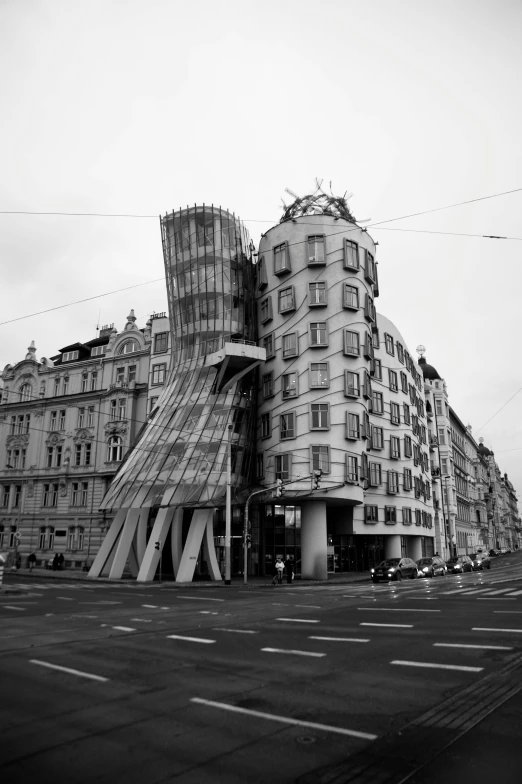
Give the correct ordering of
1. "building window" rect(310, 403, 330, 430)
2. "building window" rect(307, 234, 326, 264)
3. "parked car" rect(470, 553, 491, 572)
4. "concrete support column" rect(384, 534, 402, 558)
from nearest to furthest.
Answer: "building window" rect(310, 403, 330, 430) < "building window" rect(307, 234, 326, 264) < "concrete support column" rect(384, 534, 402, 558) < "parked car" rect(470, 553, 491, 572)

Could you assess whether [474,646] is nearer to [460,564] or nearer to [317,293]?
[317,293]

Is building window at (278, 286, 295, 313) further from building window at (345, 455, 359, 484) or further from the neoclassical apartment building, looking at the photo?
building window at (345, 455, 359, 484)

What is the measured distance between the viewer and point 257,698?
8.12m

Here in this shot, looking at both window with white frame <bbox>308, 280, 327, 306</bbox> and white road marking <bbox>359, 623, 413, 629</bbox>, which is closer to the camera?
white road marking <bbox>359, 623, 413, 629</bbox>

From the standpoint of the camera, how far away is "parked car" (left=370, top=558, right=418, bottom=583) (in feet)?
126

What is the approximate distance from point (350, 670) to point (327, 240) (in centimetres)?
4124

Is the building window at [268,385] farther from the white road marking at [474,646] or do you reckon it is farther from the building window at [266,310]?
the white road marking at [474,646]

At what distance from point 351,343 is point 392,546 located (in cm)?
2047

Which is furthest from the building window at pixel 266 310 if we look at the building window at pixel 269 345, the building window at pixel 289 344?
the building window at pixel 289 344

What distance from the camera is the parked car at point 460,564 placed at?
5022 cm

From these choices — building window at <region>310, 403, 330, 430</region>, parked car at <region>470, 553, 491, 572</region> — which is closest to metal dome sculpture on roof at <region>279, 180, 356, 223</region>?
building window at <region>310, 403, 330, 430</region>

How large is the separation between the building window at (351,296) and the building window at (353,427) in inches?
336

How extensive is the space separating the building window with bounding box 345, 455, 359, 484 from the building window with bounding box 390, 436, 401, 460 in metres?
10.9

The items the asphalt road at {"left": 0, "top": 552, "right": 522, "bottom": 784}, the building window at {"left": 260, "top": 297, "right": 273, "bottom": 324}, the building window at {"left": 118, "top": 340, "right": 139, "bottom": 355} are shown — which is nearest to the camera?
the asphalt road at {"left": 0, "top": 552, "right": 522, "bottom": 784}
